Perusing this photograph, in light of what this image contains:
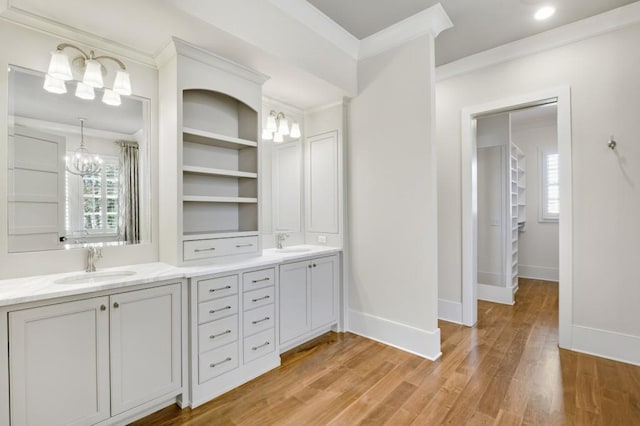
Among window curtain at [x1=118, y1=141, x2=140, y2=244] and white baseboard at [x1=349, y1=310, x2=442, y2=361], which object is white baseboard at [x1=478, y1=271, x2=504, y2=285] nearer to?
white baseboard at [x1=349, y1=310, x2=442, y2=361]

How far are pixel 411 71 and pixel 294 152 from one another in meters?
1.48

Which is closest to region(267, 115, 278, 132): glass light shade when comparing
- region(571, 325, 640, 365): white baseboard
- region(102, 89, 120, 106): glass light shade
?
region(102, 89, 120, 106): glass light shade

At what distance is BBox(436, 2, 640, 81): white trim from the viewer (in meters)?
2.53

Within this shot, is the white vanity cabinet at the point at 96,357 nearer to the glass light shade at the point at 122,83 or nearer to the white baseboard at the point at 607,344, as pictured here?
the glass light shade at the point at 122,83

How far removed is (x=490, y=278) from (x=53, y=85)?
201 inches

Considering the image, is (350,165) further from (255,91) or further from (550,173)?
(550,173)

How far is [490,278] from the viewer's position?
423 cm

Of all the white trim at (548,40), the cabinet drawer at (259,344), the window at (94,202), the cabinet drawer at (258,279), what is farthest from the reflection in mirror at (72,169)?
the white trim at (548,40)

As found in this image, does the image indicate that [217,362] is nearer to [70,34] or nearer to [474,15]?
[70,34]

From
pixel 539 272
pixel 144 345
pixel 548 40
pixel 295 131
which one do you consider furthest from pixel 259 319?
pixel 539 272

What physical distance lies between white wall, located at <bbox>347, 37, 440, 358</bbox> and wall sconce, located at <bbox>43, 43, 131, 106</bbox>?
6.92 ft

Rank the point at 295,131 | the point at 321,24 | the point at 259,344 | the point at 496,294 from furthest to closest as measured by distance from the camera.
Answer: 1. the point at 496,294
2. the point at 295,131
3. the point at 321,24
4. the point at 259,344

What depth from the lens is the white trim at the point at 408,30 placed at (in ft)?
8.46

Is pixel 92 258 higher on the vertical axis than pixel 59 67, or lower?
lower
